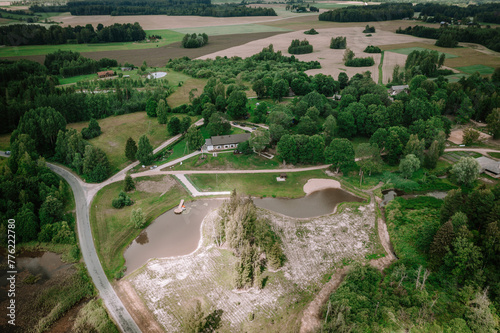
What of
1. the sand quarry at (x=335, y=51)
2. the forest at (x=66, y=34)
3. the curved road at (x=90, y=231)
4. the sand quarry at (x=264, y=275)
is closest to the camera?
the curved road at (x=90, y=231)

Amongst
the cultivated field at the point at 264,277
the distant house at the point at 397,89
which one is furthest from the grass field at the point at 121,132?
the distant house at the point at 397,89

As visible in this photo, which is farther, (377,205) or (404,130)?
A: (404,130)

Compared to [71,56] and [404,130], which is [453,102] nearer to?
[404,130]

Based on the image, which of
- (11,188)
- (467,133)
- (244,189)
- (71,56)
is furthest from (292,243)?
(71,56)

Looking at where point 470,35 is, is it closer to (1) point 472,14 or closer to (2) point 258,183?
(1) point 472,14

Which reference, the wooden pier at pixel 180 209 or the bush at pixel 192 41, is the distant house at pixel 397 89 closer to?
the wooden pier at pixel 180 209

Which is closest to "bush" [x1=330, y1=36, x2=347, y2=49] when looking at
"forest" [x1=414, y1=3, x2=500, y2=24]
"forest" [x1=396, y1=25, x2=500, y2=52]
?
"forest" [x1=396, y1=25, x2=500, y2=52]

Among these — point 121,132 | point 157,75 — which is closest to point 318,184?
point 121,132
